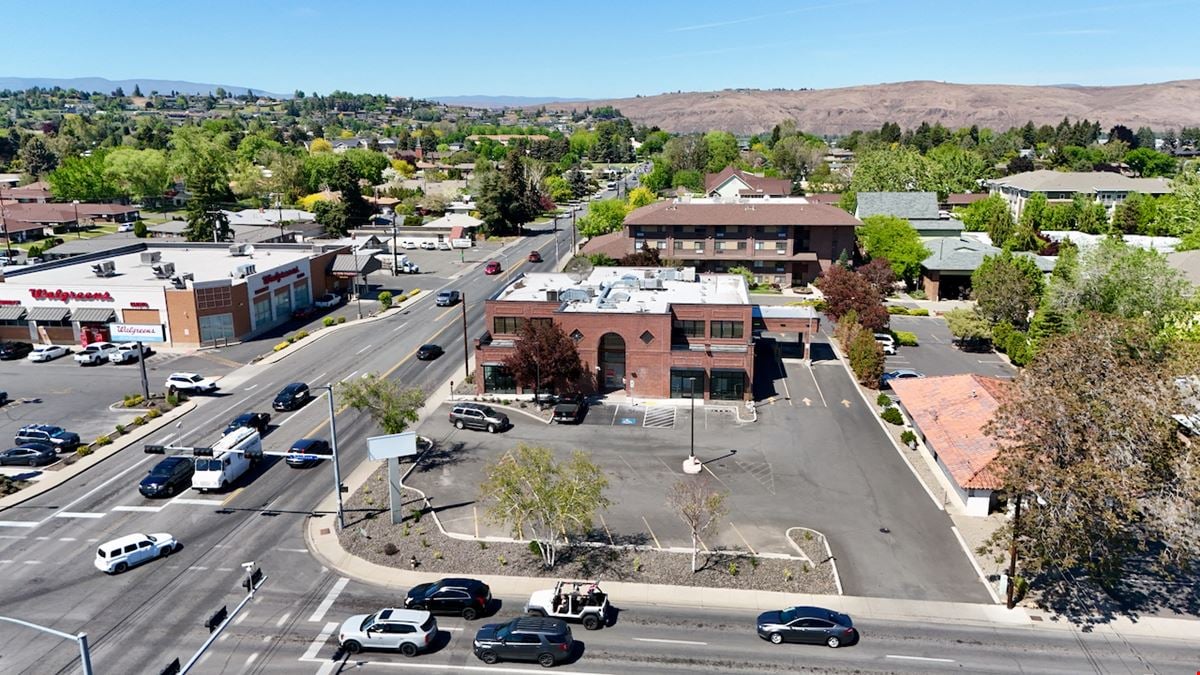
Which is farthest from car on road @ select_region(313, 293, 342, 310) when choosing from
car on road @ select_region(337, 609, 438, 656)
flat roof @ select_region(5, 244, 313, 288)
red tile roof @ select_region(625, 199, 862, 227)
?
car on road @ select_region(337, 609, 438, 656)

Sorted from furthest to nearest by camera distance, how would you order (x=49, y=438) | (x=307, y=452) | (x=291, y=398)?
(x=291, y=398) < (x=49, y=438) < (x=307, y=452)

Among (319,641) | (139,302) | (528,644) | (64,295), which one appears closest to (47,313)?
(64,295)

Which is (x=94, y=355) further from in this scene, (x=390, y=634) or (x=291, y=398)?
(x=390, y=634)

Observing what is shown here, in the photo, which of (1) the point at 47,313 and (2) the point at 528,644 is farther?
(1) the point at 47,313

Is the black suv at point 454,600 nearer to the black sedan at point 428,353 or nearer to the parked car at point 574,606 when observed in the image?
the parked car at point 574,606

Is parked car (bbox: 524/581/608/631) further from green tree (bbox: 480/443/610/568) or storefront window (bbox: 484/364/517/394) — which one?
storefront window (bbox: 484/364/517/394)
